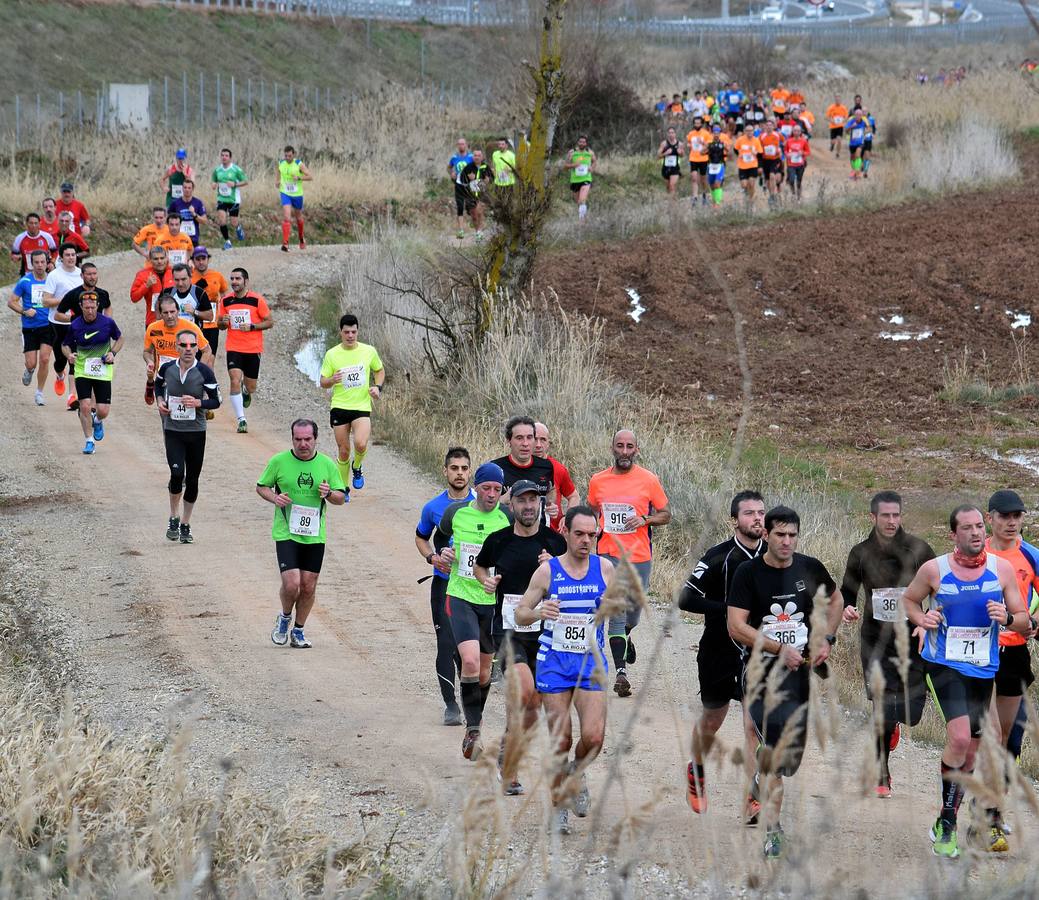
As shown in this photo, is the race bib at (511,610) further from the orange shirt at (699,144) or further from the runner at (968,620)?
the orange shirt at (699,144)

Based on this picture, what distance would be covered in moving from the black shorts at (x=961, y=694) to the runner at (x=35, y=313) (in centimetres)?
1278

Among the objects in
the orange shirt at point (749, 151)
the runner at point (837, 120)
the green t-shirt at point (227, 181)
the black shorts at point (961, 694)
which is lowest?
the black shorts at point (961, 694)

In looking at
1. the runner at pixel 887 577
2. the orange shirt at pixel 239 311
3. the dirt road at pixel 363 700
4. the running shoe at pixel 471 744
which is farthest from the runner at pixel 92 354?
the runner at pixel 887 577

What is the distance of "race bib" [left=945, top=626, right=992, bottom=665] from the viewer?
741 centimetres

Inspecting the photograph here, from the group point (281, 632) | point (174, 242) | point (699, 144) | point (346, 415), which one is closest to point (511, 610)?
point (281, 632)

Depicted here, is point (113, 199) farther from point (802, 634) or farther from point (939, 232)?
point (802, 634)

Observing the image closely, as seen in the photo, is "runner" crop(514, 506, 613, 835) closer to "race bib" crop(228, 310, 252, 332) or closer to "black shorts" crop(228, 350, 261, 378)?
"race bib" crop(228, 310, 252, 332)

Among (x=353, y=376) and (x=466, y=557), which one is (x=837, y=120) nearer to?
(x=353, y=376)

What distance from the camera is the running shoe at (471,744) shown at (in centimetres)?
832

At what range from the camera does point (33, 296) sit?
58.0ft

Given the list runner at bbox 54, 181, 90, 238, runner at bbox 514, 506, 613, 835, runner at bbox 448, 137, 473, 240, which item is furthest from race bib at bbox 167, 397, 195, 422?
runner at bbox 448, 137, 473, 240

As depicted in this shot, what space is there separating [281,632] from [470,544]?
263 centimetres

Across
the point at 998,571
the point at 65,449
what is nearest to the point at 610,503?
the point at 998,571

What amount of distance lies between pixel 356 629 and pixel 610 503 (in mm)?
2454
